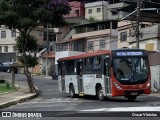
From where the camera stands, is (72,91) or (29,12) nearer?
(72,91)

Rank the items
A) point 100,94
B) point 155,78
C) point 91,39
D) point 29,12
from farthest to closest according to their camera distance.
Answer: point 91,39 < point 155,78 < point 29,12 < point 100,94

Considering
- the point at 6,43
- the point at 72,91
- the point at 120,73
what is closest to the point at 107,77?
the point at 120,73

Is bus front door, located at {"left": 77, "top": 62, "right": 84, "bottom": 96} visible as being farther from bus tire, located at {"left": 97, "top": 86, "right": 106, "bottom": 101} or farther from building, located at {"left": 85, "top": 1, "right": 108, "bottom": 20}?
building, located at {"left": 85, "top": 1, "right": 108, "bottom": 20}

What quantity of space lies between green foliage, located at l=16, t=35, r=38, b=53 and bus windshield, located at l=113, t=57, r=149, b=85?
10537 millimetres

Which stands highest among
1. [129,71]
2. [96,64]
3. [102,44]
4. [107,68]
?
[102,44]

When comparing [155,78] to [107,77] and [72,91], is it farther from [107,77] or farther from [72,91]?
[107,77]

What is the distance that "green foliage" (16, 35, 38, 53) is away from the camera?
3136 centimetres

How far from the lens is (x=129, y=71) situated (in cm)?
2255

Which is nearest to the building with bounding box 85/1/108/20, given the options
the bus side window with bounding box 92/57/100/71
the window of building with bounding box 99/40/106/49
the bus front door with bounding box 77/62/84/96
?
the window of building with bounding box 99/40/106/49

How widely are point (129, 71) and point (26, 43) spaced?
11.2 metres

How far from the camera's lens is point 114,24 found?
67438 mm

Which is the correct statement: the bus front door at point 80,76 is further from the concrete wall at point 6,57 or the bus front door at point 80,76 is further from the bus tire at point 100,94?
the concrete wall at point 6,57

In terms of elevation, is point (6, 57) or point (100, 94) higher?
point (6, 57)

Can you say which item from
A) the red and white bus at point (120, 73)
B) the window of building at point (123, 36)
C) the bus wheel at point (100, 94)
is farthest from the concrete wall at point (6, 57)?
the bus wheel at point (100, 94)
